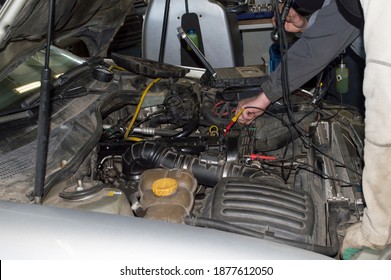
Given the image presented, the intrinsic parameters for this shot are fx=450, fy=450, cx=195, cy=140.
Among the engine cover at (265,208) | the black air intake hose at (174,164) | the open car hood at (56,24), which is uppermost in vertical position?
the open car hood at (56,24)

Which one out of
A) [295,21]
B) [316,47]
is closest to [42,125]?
[316,47]

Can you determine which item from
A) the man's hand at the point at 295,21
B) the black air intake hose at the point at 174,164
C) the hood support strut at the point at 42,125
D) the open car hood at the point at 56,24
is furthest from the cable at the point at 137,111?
the man's hand at the point at 295,21

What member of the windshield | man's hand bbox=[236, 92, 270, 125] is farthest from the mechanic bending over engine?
the windshield

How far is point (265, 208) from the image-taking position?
52.9 inches

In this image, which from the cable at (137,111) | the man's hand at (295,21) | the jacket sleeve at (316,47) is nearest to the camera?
the cable at (137,111)

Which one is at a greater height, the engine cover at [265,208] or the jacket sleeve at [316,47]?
the jacket sleeve at [316,47]

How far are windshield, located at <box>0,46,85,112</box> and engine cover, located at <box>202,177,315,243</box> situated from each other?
34.9 inches

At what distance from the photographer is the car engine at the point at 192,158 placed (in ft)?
4.49

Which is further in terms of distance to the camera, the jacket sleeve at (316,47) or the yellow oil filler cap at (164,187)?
the jacket sleeve at (316,47)

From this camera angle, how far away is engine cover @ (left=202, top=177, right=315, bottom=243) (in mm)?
1299

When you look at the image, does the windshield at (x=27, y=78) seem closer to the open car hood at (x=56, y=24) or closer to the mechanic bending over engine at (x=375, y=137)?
the open car hood at (x=56, y=24)

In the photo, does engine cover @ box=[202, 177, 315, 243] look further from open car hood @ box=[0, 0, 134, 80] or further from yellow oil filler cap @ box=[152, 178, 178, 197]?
open car hood @ box=[0, 0, 134, 80]

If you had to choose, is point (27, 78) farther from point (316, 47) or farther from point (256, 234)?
point (316, 47)

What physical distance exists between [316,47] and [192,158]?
2.99 ft
